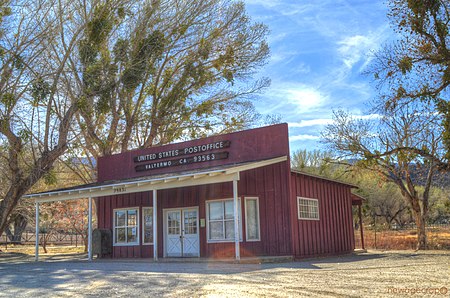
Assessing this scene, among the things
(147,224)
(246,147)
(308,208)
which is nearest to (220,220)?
(246,147)

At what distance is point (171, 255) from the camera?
18547 millimetres

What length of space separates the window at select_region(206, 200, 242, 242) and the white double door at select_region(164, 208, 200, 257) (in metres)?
0.74

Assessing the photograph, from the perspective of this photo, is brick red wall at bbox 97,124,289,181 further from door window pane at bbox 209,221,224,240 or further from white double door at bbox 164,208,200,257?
door window pane at bbox 209,221,224,240

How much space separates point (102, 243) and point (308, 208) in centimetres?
866

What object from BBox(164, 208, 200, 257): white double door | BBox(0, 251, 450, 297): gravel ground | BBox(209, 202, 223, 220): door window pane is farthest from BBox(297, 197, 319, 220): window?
BBox(0, 251, 450, 297): gravel ground

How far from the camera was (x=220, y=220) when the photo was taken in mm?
17203

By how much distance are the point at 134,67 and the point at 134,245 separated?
31.6ft

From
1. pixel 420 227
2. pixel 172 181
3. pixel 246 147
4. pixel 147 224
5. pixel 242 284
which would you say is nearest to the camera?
pixel 242 284

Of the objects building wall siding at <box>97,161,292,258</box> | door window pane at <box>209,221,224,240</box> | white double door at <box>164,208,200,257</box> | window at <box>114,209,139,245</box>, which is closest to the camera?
building wall siding at <box>97,161,292,258</box>

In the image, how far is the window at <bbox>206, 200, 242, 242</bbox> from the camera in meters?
16.9

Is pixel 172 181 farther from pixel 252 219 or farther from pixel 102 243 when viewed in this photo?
pixel 102 243

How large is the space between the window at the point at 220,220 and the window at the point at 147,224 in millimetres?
3000

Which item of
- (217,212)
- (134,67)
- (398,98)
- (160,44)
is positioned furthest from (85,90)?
(398,98)

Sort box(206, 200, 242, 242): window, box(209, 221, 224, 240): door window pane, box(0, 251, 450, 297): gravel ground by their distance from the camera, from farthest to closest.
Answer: box(209, 221, 224, 240): door window pane < box(206, 200, 242, 242): window < box(0, 251, 450, 297): gravel ground
